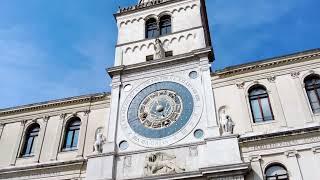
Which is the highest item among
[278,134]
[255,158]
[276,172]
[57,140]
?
[57,140]

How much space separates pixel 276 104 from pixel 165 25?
9.17 meters

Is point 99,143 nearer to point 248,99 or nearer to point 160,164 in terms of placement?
point 160,164

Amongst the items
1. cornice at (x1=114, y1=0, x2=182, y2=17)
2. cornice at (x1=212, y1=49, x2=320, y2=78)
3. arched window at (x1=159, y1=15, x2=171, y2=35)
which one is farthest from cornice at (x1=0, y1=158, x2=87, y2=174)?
cornice at (x1=114, y1=0, x2=182, y2=17)

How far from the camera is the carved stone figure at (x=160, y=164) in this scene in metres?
16.6

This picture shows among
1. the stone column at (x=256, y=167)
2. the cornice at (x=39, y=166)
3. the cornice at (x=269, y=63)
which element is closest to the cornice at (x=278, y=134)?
the stone column at (x=256, y=167)

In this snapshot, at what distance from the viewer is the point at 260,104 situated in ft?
60.4

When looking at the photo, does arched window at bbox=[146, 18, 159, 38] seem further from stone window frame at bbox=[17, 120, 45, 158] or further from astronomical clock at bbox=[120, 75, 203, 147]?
stone window frame at bbox=[17, 120, 45, 158]

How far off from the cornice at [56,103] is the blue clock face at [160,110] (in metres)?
2.50

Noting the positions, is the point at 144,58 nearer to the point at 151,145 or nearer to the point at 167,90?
the point at 167,90

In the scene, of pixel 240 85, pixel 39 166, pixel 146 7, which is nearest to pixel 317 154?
pixel 240 85

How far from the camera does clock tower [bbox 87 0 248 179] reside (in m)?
16.6

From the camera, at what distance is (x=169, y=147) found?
17406 mm

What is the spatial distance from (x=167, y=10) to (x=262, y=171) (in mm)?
12403

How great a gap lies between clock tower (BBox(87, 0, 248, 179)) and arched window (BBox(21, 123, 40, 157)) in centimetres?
473
